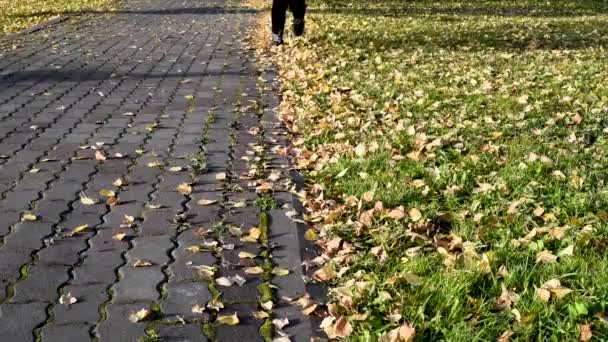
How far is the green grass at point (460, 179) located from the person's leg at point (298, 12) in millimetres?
1739

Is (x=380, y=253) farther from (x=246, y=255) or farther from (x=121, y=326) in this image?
(x=121, y=326)

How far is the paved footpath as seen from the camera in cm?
344

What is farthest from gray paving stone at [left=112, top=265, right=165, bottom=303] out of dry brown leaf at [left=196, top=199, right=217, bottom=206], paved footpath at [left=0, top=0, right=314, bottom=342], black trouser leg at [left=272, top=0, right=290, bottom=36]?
black trouser leg at [left=272, top=0, right=290, bottom=36]

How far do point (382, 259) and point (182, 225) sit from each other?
52.0 inches

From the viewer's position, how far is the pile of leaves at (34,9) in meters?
16.9

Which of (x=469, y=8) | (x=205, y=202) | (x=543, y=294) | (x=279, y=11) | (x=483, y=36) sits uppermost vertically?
(x=279, y=11)

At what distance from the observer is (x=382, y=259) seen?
3.91 meters

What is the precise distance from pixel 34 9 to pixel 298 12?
1031cm

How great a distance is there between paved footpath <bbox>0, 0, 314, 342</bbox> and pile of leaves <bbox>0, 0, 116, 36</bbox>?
25.0 feet

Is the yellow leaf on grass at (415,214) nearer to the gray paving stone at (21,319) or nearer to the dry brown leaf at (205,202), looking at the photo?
the dry brown leaf at (205,202)

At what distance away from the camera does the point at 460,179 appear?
5129 mm

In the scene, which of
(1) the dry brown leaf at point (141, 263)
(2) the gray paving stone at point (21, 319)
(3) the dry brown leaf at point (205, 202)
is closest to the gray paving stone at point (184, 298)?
(1) the dry brown leaf at point (141, 263)

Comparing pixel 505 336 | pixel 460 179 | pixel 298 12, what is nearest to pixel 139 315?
pixel 505 336

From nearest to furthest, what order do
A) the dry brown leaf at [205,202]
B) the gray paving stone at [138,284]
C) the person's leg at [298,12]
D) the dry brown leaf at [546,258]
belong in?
the gray paving stone at [138,284] < the dry brown leaf at [546,258] < the dry brown leaf at [205,202] < the person's leg at [298,12]
